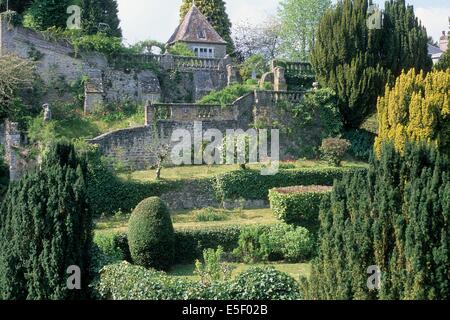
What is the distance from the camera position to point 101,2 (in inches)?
1699

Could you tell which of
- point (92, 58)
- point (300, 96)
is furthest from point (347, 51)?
point (92, 58)

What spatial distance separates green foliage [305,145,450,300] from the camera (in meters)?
13.8

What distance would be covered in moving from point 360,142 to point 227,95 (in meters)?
6.74

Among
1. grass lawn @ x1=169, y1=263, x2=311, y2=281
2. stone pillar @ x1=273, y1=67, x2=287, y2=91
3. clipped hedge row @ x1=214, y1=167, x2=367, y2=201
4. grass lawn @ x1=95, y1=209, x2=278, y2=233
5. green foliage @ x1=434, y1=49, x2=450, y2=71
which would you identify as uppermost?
green foliage @ x1=434, y1=49, x2=450, y2=71

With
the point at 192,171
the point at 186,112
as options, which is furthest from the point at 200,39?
the point at 192,171

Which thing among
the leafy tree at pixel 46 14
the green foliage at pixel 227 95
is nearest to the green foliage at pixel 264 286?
the green foliage at pixel 227 95

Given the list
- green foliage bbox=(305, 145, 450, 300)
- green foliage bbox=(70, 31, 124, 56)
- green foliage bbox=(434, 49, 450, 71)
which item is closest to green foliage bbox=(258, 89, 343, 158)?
green foliage bbox=(434, 49, 450, 71)

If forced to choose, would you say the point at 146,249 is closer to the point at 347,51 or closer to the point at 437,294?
the point at 437,294

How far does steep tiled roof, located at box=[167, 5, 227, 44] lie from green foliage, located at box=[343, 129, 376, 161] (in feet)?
34.0

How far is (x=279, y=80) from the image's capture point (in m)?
37.0

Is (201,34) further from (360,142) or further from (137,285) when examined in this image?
(137,285)

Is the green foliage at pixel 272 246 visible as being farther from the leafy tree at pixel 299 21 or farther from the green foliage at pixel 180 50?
the leafy tree at pixel 299 21

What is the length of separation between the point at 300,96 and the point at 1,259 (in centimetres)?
2064

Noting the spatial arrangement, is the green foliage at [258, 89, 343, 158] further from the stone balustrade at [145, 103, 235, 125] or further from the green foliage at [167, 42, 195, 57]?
the green foliage at [167, 42, 195, 57]
